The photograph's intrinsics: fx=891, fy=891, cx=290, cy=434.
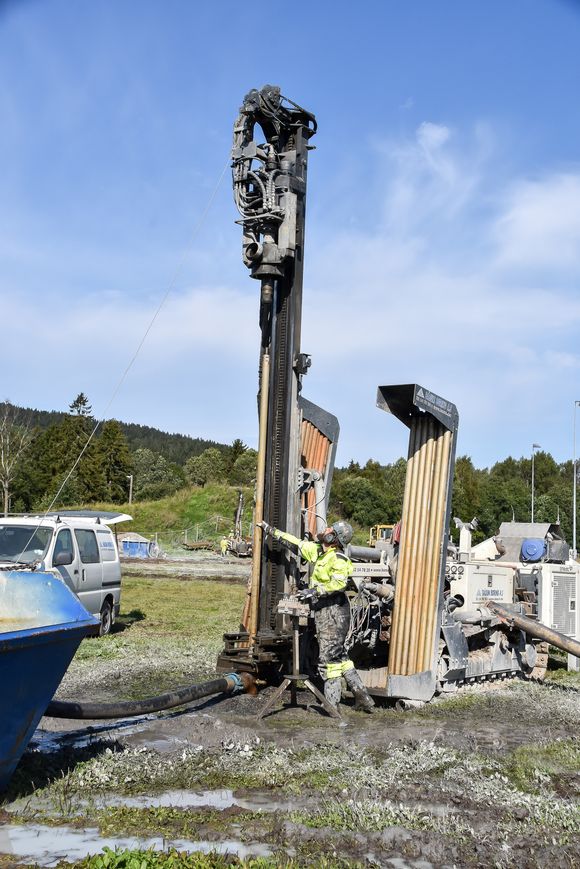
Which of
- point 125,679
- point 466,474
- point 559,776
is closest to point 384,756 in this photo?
point 559,776

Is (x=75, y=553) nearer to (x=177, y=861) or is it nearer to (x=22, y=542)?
(x=22, y=542)

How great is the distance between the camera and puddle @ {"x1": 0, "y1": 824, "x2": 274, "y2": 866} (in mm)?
4930

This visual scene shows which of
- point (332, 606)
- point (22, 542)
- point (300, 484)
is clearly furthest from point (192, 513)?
point (332, 606)

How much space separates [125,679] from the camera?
1070 cm

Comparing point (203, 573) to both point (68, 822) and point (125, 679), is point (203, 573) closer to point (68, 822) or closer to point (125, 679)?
point (125, 679)

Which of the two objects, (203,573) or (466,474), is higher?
(466,474)

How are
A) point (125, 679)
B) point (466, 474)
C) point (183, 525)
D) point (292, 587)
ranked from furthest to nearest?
point (466, 474), point (183, 525), point (125, 679), point (292, 587)

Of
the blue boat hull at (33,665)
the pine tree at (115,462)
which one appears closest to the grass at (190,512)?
the pine tree at (115,462)

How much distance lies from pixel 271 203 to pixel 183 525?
4172cm

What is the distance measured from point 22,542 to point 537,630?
7.37 metres

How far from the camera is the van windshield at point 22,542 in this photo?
504 inches

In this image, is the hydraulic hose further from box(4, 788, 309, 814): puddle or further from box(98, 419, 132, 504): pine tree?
box(98, 419, 132, 504): pine tree

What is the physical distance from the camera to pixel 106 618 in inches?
589

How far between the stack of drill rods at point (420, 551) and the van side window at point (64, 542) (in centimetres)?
594
